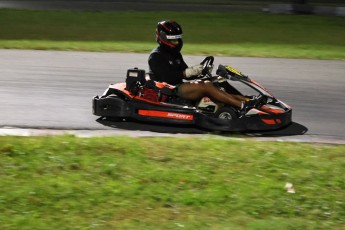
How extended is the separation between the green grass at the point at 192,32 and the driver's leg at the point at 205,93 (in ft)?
19.5

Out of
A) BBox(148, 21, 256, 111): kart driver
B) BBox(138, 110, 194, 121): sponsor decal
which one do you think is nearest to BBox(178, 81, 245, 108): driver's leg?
BBox(148, 21, 256, 111): kart driver

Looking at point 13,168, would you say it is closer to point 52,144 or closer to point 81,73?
point 52,144

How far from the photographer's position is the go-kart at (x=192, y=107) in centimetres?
941

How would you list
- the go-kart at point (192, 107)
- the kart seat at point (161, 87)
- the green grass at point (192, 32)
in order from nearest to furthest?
the go-kart at point (192, 107) → the kart seat at point (161, 87) → the green grass at point (192, 32)

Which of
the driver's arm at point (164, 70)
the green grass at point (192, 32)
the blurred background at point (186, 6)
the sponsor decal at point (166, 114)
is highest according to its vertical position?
the blurred background at point (186, 6)

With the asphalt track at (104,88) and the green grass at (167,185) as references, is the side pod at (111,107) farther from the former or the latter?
the green grass at (167,185)

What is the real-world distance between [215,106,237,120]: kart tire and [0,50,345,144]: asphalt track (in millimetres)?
351

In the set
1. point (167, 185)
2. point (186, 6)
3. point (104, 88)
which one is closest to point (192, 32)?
point (104, 88)

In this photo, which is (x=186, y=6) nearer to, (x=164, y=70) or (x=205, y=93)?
(x=164, y=70)

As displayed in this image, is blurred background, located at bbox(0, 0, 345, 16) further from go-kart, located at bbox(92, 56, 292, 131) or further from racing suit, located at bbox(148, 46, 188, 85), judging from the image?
go-kart, located at bbox(92, 56, 292, 131)

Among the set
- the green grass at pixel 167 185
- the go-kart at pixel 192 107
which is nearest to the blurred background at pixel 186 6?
the go-kart at pixel 192 107

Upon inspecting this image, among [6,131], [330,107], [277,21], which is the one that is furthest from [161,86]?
[277,21]

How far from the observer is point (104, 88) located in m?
12.3

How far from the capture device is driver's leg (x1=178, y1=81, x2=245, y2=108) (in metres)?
9.46
